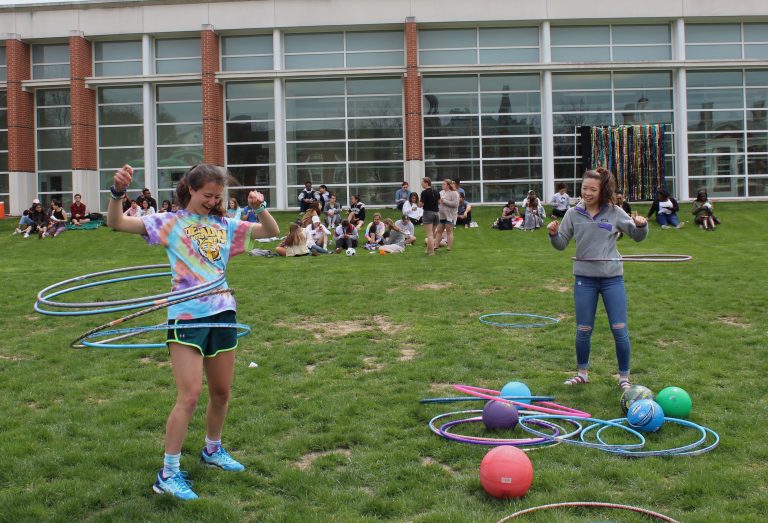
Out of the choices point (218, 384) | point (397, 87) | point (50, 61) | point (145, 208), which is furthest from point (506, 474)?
point (50, 61)

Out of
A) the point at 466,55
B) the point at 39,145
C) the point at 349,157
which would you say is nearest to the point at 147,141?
the point at 39,145

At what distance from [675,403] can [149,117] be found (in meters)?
33.7

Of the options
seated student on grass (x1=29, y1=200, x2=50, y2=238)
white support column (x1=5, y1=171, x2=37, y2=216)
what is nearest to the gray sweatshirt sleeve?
seated student on grass (x1=29, y1=200, x2=50, y2=238)

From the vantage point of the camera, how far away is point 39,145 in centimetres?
3759

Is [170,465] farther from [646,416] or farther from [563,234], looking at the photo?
[563,234]

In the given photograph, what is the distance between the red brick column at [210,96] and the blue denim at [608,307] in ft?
95.5

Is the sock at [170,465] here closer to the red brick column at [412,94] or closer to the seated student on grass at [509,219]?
the seated student on grass at [509,219]

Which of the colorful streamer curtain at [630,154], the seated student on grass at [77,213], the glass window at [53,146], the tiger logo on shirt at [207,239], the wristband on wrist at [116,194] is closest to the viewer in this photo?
the wristband on wrist at [116,194]

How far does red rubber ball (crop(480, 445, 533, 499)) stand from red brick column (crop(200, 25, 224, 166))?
31378 millimetres

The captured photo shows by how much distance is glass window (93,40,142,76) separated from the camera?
120 ft

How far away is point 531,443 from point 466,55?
31.3 m

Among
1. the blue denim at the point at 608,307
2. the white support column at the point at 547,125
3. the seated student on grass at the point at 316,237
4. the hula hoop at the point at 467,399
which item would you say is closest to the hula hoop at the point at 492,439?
the hula hoop at the point at 467,399

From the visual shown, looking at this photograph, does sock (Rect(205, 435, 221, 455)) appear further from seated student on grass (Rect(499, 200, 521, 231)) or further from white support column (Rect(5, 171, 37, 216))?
white support column (Rect(5, 171, 37, 216))

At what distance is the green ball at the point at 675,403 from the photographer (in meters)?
6.75
